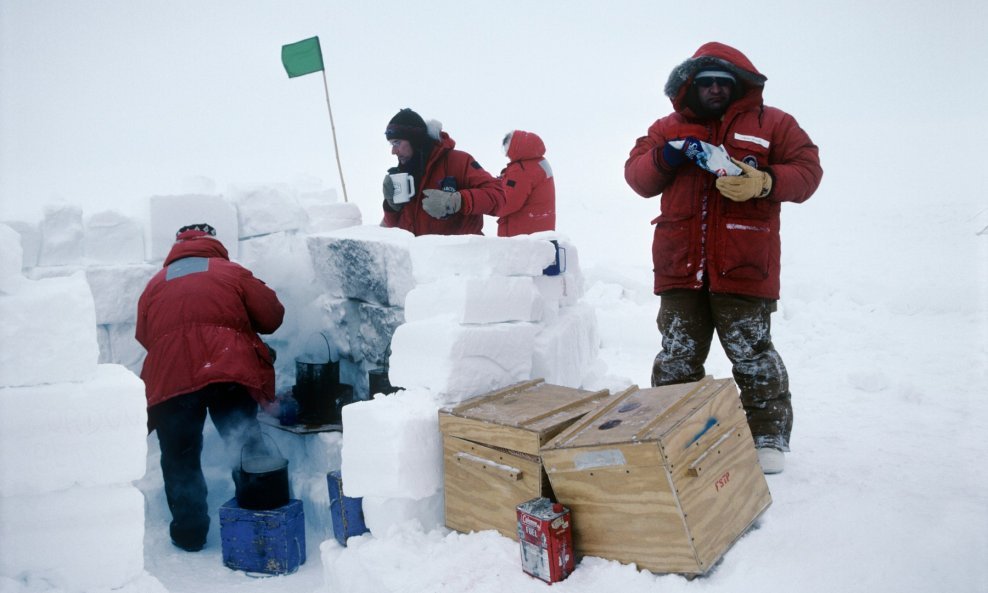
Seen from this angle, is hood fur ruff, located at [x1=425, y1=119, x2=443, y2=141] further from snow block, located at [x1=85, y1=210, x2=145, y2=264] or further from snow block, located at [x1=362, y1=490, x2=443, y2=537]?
snow block, located at [x1=362, y1=490, x2=443, y2=537]

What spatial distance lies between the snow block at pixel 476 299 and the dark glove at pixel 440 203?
1.15 m

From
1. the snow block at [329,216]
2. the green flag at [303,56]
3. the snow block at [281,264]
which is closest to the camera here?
the snow block at [281,264]

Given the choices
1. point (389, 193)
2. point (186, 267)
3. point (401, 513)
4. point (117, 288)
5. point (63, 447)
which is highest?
point (389, 193)

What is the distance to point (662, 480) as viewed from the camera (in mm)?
1999

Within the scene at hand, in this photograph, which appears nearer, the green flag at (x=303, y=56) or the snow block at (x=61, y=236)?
the snow block at (x=61, y=236)

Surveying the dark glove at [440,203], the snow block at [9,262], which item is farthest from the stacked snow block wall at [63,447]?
the dark glove at [440,203]

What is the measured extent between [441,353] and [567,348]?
3.55 ft

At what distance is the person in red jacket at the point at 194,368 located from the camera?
11.3 feet

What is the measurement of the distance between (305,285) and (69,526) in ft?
8.89

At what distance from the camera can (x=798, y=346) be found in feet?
18.8

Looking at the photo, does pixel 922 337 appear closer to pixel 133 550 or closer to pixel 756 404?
pixel 756 404

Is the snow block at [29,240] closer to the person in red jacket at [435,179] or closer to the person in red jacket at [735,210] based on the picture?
the person in red jacket at [435,179]

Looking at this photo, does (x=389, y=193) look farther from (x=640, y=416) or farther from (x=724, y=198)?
(x=640, y=416)

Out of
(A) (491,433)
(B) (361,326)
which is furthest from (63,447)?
(B) (361,326)
